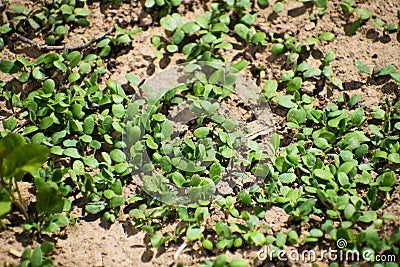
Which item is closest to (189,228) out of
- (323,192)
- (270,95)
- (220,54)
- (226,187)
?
(226,187)

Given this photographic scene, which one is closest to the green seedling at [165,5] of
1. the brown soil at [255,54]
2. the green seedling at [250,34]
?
the brown soil at [255,54]

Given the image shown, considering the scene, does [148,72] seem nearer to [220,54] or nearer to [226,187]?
[220,54]

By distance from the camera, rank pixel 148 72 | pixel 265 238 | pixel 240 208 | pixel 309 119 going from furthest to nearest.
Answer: pixel 148 72, pixel 309 119, pixel 240 208, pixel 265 238

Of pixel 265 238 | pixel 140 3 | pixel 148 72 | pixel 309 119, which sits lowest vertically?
pixel 265 238
